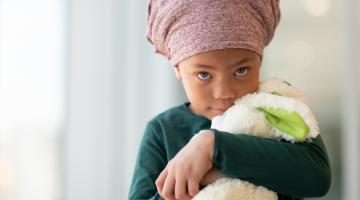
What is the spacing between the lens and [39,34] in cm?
140

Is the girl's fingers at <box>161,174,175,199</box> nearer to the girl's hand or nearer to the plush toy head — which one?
the girl's hand

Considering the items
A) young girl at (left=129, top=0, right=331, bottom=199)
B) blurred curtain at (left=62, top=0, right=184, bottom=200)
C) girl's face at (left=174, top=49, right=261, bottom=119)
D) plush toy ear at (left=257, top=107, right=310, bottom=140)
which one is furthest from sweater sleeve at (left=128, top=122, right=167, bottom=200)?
blurred curtain at (left=62, top=0, right=184, bottom=200)

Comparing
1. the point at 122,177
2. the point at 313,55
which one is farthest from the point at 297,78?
the point at 122,177

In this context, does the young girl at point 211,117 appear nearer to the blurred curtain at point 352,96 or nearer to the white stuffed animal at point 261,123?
the white stuffed animal at point 261,123

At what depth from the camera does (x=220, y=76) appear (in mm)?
897

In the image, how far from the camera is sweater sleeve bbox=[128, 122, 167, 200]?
39.4 inches

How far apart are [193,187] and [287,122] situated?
0.61ft

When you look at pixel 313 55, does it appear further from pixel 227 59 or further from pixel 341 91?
pixel 227 59

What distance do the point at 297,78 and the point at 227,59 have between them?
79 cm

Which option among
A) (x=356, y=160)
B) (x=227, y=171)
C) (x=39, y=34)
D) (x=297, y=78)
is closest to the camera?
(x=227, y=171)

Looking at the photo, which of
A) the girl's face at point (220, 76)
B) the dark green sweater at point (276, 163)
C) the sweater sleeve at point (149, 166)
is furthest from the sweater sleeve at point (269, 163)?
the sweater sleeve at point (149, 166)

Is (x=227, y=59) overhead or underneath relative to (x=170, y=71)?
overhead

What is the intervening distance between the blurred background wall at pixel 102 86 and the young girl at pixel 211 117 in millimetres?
470

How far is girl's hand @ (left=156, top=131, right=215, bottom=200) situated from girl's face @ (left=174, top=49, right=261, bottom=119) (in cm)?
11
